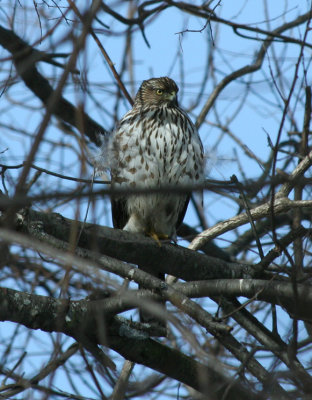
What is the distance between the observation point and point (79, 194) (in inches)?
52.6

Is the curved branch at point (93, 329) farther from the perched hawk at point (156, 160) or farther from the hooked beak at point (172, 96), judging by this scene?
the hooked beak at point (172, 96)

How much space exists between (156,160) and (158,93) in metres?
0.94

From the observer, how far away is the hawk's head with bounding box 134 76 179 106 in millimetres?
5266

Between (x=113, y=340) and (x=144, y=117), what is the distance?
89.5 inches

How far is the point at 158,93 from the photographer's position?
17.5 feet

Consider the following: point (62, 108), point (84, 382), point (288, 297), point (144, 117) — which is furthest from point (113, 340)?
point (62, 108)

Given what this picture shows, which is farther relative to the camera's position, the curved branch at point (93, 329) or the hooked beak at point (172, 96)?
the hooked beak at point (172, 96)

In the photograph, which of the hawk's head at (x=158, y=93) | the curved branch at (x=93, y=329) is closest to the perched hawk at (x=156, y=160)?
the hawk's head at (x=158, y=93)

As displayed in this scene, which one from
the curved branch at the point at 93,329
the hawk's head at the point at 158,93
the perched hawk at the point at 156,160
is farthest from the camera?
Result: the hawk's head at the point at 158,93

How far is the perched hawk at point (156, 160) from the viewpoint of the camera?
4.65 meters

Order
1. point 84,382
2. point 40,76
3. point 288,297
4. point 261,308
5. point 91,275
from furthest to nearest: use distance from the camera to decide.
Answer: point 40,76, point 261,308, point 84,382, point 288,297, point 91,275

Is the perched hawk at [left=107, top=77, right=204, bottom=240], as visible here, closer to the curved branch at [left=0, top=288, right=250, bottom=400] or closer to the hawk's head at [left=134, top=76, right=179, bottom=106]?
the hawk's head at [left=134, top=76, right=179, bottom=106]

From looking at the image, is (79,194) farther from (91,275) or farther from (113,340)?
(113,340)

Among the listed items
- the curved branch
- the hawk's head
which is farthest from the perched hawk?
the curved branch
